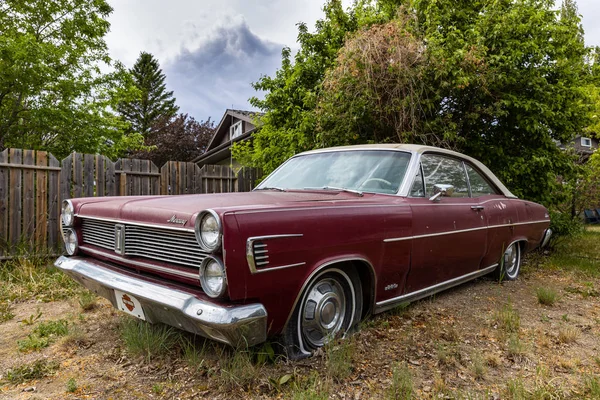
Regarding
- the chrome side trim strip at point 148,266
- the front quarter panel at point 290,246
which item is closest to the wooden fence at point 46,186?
the chrome side trim strip at point 148,266

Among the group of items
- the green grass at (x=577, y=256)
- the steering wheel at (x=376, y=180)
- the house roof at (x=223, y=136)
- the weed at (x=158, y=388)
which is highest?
the house roof at (x=223, y=136)

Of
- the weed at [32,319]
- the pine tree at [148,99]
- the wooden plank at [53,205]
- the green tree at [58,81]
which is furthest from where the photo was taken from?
the pine tree at [148,99]

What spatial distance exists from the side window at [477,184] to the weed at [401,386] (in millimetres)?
2389

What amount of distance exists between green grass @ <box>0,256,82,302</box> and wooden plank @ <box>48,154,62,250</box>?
35cm

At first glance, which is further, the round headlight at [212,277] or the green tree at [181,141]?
the green tree at [181,141]

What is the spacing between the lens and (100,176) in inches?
226

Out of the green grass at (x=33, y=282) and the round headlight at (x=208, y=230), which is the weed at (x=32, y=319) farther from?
the round headlight at (x=208, y=230)

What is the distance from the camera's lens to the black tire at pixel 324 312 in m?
2.44

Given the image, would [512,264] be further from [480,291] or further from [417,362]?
[417,362]

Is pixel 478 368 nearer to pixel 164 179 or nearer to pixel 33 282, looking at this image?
pixel 33 282

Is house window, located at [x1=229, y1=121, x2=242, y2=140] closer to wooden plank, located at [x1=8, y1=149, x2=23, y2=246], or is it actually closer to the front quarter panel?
wooden plank, located at [x1=8, y1=149, x2=23, y2=246]

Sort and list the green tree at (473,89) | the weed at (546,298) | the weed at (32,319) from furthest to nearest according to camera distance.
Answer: the green tree at (473,89), the weed at (546,298), the weed at (32,319)

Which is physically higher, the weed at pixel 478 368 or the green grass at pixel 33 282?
the green grass at pixel 33 282

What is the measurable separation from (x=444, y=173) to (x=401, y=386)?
226cm
